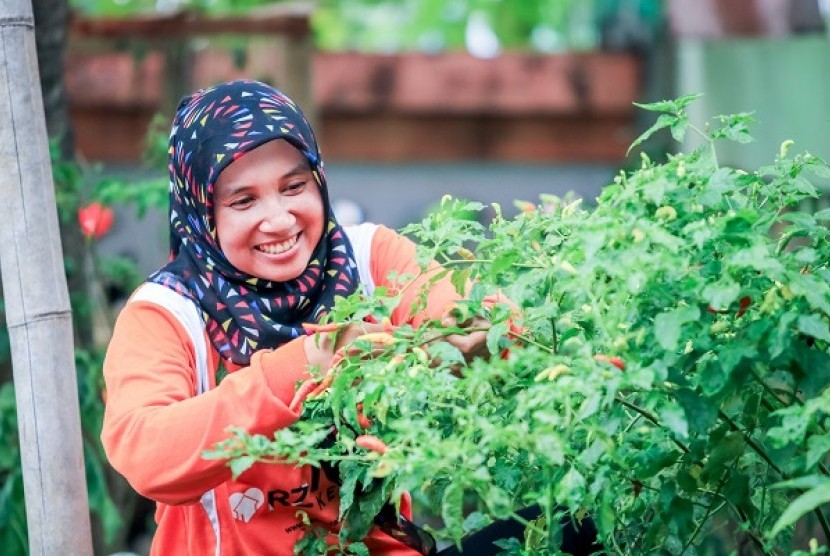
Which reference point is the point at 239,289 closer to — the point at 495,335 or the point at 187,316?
the point at 187,316

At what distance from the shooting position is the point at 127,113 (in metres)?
8.13

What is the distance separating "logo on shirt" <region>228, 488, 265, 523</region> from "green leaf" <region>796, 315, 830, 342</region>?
1.19 metres

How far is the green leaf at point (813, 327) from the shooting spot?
200cm

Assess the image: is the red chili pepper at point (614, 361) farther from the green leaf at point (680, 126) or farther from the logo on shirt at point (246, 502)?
the logo on shirt at point (246, 502)

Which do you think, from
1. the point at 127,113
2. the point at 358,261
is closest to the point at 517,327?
the point at 358,261

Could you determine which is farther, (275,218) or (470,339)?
(275,218)

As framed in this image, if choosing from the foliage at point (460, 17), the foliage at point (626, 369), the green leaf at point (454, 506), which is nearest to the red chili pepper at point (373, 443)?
the foliage at point (626, 369)

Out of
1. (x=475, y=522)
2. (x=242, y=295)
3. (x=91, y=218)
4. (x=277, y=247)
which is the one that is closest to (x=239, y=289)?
(x=242, y=295)

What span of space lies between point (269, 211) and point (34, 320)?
555 mm

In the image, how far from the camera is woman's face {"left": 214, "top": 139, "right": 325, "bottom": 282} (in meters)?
2.79

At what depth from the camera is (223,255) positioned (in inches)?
113

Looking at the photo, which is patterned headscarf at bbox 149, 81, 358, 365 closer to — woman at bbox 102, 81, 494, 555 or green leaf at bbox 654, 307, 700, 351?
woman at bbox 102, 81, 494, 555

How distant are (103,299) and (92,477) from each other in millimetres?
1117

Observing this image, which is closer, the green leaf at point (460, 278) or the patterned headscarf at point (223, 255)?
the green leaf at point (460, 278)
